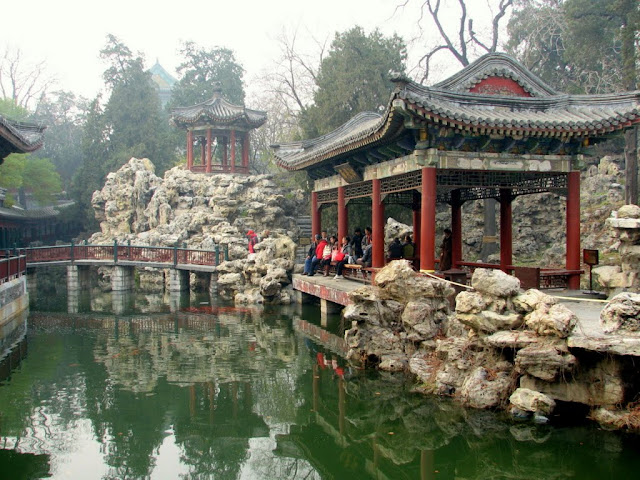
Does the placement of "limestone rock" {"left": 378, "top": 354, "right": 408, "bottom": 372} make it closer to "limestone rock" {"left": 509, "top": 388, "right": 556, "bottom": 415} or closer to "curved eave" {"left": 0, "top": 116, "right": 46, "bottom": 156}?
"limestone rock" {"left": 509, "top": 388, "right": 556, "bottom": 415}

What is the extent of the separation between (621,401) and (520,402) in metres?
1.04

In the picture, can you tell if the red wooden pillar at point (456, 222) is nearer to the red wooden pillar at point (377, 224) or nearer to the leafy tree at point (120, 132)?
the red wooden pillar at point (377, 224)

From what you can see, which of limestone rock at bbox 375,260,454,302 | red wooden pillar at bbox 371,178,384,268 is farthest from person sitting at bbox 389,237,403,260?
limestone rock at bbox 375,260,454,302

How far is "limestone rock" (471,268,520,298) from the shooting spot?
7250mm

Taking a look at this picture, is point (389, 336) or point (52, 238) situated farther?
point (52, 238)

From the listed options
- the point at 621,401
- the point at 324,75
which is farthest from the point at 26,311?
the point at 621,401

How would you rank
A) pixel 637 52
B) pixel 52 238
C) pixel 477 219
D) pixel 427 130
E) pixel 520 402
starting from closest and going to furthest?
pixel 520 402, pixel 427 130, pixel 637 52, pixel 477 219, pixel 52 238

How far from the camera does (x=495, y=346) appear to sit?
7102 mm

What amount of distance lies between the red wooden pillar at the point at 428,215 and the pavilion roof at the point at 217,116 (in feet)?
57.1

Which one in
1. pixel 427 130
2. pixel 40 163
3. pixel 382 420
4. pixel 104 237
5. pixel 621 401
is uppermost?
pixel 40 163

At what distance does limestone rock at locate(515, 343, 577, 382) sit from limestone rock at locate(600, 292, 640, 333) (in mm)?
516

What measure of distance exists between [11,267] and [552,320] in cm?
1302

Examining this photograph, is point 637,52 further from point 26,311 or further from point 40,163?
point 40,163

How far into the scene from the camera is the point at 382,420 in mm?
7285
